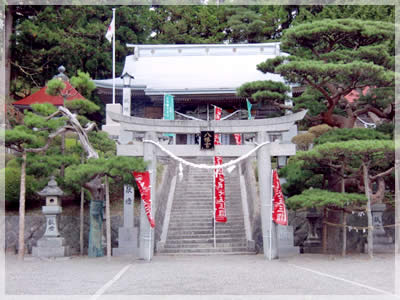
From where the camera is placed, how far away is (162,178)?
58.2 ft

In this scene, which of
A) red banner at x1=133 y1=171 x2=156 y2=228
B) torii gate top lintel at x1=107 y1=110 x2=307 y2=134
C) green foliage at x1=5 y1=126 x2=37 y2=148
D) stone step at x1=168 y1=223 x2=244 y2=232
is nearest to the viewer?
green foliage at x1=5 y1=126 x2=37 y2=148

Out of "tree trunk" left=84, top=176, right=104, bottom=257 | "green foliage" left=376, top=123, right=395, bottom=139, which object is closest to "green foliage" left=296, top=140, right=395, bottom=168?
"green foliage" left=376, top=123, right=395, bottom=139

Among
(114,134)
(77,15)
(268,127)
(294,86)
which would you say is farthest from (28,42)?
(268,127)

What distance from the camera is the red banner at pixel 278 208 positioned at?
13.3m

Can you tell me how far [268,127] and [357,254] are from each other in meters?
4.82

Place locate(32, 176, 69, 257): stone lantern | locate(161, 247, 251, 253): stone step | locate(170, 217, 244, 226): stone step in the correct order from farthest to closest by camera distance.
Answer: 1. locate(170, 217, 244, 226): stone step
2. locate(161, 247, 251, 253): stone step
3. locate(32, 176, 69, 257): stone lantern

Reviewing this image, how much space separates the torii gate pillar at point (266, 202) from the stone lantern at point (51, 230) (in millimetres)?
5987

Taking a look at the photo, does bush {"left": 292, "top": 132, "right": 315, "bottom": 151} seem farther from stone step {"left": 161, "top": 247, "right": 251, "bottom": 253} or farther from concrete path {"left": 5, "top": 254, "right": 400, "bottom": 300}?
concrete path {"left": 5, "top": 254, "right": 400, "bottom": 300}

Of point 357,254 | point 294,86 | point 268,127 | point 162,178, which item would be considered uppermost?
point 294,86

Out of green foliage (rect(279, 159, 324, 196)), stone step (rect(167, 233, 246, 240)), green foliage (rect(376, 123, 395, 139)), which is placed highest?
green foliage (rect(376, 123, 395, 139))

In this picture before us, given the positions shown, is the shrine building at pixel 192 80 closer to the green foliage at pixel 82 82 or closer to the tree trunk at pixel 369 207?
the green foliage at pixel 82 82

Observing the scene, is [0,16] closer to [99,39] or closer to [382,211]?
[99,39]

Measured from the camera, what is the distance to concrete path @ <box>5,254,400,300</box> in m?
8.19

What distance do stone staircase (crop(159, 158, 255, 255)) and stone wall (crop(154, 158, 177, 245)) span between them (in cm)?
37
